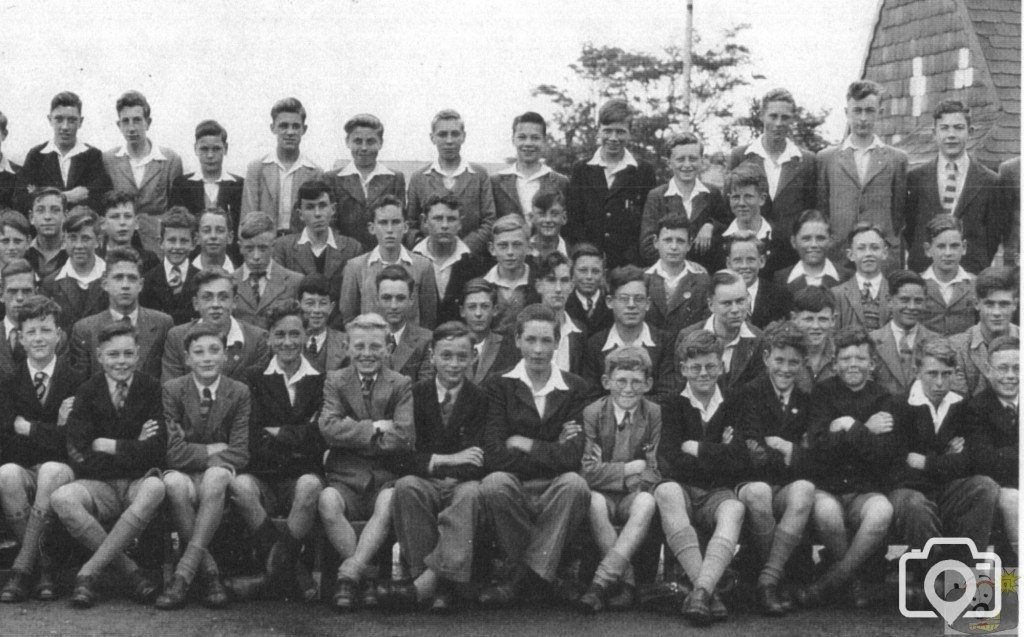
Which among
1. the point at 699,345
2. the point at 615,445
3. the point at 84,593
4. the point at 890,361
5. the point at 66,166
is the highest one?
the point at 66,166

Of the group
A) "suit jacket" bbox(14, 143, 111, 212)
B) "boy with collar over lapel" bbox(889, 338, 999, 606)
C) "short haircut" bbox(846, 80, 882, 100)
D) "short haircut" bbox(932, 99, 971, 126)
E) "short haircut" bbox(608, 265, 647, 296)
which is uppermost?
"short haircut" bbox(846, 80, 882, 100)

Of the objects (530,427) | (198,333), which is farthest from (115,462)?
(530,427)

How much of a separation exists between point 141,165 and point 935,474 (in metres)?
3.99

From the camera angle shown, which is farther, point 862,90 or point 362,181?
point 362,181

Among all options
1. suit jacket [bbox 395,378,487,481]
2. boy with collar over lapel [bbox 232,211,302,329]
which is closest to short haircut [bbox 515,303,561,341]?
suit jacket [bbox 395,378,487,481]

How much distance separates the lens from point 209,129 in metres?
6.08

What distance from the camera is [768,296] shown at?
5.46 meters

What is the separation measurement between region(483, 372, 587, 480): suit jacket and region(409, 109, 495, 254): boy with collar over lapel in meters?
1.50

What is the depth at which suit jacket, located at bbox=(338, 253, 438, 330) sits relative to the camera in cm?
557

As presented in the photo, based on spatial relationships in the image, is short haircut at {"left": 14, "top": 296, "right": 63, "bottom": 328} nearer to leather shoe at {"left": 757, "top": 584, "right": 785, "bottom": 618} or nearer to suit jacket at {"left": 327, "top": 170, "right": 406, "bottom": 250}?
suit jacket at {"left": 327, "top": 170, "right": 406, "bottom": 250}

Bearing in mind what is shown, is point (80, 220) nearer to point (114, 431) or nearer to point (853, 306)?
point (114, 431)

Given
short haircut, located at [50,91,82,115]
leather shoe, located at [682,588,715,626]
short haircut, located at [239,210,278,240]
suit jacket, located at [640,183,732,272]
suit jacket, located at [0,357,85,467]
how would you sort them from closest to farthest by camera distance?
1. leather shoe, located at [682,588,715,626]
2. suit jacket, located at [0,357,85,467]
3. short haircut, located at [239,210,278,240]
4. suit jacket, located at [640,183,732,272]
5. short haircut, located at [50,91,82,115]

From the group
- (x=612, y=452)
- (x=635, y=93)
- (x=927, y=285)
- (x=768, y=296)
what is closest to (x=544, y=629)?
(x=612, y=452)

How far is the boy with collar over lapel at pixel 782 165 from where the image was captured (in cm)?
593
